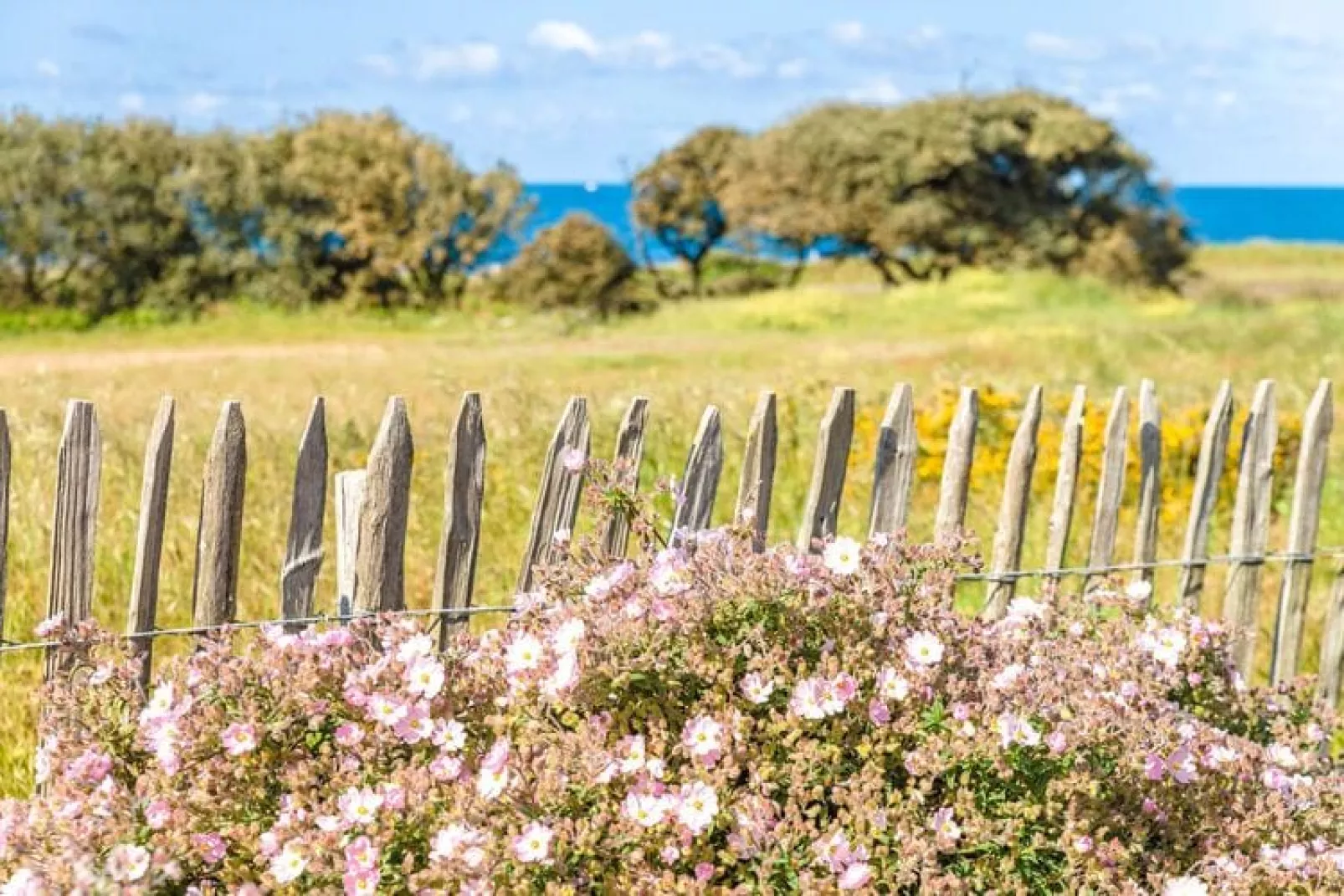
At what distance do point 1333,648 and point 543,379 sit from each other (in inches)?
268

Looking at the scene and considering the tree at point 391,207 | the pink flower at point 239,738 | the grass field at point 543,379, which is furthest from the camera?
the tree at point 391,207

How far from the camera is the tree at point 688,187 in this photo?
97.9ft

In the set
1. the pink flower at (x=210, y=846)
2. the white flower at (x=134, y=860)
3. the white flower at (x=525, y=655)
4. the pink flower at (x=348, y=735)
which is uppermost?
the white flower at (x=525, y=655)

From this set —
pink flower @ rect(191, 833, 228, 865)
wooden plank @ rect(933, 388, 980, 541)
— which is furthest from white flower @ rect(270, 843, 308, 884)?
wooden plank @ rect(933, 388, 980, 541)

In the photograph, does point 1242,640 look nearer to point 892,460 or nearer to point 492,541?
point 892,460

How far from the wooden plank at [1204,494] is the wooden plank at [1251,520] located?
0.09m

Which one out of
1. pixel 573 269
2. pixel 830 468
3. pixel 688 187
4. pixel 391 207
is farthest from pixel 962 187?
pixel 830 468

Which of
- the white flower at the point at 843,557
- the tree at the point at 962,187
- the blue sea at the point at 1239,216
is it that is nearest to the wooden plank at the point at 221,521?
the white flower at the point at 843,557

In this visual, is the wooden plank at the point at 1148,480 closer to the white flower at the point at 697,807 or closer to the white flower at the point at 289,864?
the white flower at the point at 697,807

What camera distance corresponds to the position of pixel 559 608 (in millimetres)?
2658

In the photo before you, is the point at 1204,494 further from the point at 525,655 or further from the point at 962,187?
the point at 962,187

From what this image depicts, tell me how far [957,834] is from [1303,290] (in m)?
27.5

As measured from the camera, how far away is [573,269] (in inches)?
884

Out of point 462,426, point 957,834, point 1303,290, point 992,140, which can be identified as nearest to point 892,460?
point 462,426
